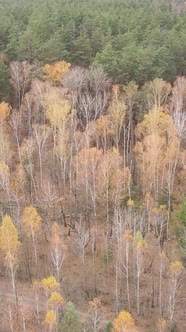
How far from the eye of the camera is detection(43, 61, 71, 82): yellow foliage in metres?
55.8

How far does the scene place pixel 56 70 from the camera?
184ft

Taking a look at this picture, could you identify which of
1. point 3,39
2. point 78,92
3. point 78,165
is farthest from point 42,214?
point 3,39

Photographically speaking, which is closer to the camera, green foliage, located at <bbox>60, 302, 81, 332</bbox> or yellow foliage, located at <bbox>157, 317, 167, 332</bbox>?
green foliage, located at <bbox>60, 302, 81, 332</bbox>

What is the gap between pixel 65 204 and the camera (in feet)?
159

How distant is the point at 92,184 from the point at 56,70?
18.0 meters

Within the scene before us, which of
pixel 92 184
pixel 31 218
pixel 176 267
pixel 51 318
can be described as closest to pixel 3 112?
pixel 92 184

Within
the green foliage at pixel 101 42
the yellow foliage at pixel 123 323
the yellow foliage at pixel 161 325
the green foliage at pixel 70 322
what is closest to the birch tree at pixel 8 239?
the green foliage at pixel 70 322

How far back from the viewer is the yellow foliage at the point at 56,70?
5581 cm

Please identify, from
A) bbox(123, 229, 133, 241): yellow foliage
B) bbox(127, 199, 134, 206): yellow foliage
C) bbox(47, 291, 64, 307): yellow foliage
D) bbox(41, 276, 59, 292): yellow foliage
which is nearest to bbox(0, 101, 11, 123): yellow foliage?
bbox(127, 199, 134, 206): yellow foliage

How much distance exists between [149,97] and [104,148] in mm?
7720

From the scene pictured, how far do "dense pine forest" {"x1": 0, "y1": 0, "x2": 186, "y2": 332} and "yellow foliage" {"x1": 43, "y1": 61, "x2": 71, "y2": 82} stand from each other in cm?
17

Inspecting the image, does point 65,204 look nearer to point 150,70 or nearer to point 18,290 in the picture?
point 18,290

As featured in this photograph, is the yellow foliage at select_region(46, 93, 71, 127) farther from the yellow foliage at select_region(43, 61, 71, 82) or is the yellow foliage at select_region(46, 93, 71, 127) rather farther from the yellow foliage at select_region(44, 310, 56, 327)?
the yellow foliage at select_region(44, 310, 56, 327)

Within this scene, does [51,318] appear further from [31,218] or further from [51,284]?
[31,218]
